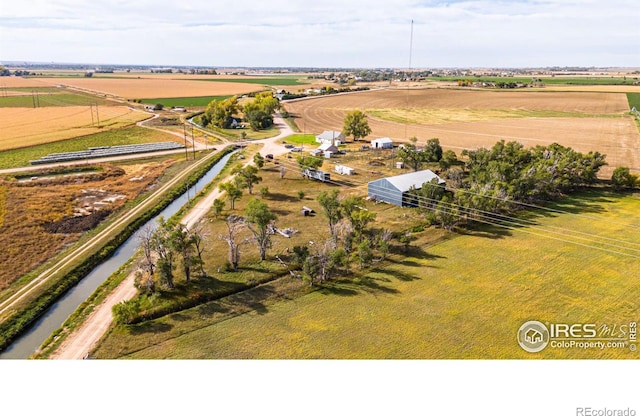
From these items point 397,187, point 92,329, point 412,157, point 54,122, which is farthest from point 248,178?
point 54,122

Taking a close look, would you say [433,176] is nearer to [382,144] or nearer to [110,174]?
[382,144]

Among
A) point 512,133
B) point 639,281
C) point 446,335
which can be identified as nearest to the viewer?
point 446,335

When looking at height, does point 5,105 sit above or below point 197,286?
above

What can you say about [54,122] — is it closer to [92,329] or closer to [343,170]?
[343,170]

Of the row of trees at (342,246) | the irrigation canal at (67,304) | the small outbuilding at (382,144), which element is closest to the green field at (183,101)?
the small outbuilding at (382,144)

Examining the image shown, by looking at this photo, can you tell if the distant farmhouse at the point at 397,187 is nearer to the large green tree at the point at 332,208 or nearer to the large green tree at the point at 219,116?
the large green tree at the point at 332,208

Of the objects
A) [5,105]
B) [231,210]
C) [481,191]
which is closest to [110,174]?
[231,210]

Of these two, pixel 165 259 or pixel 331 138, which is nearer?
pixel 165 259

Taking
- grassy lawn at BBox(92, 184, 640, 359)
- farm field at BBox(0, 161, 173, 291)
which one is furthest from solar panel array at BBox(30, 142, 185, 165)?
grassy lawn at BBox(92, 184, 640, 359)
